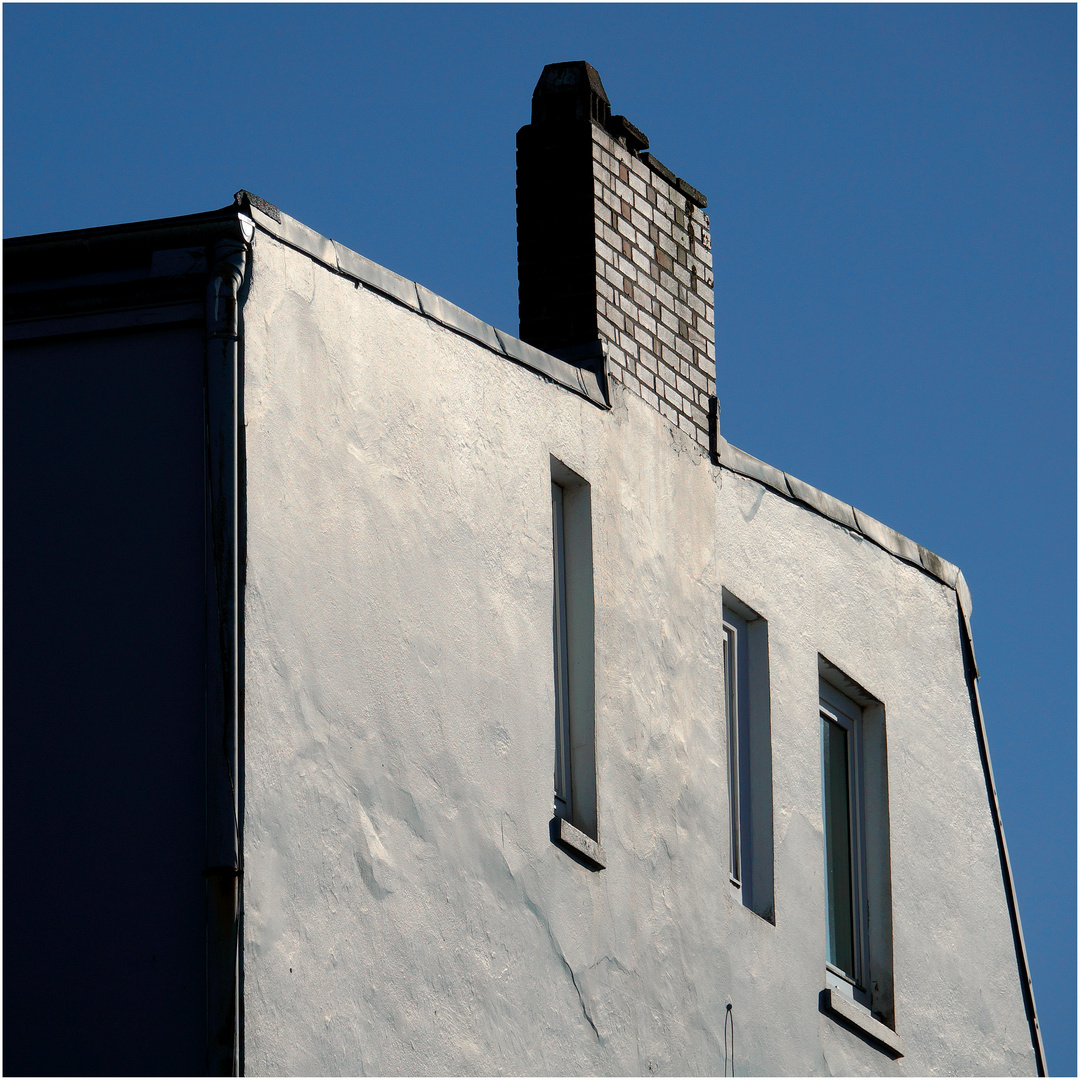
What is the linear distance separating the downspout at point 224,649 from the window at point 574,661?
2092 mm

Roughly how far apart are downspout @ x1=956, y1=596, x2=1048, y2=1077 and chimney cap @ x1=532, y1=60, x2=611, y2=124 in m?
3.94

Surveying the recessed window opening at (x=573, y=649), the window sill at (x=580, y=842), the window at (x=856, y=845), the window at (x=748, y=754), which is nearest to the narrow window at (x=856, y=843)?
the window at (x=856, y=845)

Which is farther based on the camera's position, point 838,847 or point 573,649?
point 838,847

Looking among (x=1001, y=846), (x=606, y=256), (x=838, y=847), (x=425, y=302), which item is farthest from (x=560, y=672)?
(x=1001, y=846)

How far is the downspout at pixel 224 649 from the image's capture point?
6.10m

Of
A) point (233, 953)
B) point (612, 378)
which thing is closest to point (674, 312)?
point (612, 378)

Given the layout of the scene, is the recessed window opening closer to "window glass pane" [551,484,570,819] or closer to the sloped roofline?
"window glass pane" [551,484,570,819]

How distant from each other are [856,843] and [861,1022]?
3.56ft

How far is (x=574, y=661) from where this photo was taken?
8.56 meters

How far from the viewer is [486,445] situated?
8.10 meters

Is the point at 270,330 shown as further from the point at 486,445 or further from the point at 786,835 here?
the point at 786,835

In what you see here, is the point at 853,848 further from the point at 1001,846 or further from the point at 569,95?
the point at 569,95

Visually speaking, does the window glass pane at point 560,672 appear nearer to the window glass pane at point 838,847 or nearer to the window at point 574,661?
the window at point 574,661

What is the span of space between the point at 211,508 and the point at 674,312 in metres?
4.09
